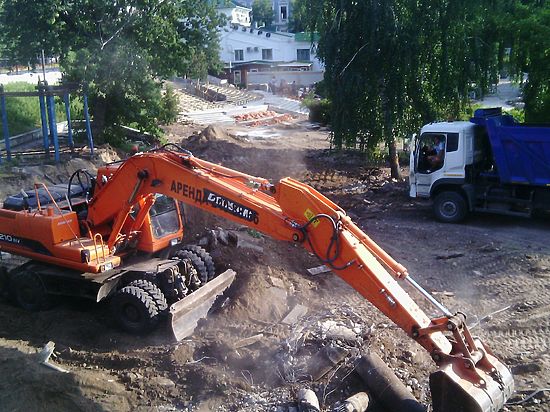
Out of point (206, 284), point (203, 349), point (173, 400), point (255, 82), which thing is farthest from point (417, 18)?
point (255, 82)

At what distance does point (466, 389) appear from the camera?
17.1 feet

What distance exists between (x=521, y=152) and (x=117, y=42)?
38.7 ft

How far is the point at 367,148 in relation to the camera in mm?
18031

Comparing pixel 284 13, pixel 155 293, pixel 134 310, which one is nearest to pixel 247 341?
pixel 155 293

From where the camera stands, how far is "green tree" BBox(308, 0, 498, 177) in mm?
16047

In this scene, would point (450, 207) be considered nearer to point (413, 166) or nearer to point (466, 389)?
point (413, 166)

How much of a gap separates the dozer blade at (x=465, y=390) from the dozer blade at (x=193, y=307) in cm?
377

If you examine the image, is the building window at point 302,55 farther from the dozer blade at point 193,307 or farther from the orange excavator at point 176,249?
the dozer blade at point 193,307

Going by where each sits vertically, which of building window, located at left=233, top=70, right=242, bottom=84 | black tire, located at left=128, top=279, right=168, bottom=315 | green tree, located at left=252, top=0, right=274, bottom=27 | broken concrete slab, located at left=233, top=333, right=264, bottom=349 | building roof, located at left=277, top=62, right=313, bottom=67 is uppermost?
green tree, located at left=252, top=0, right=274, bottom=27

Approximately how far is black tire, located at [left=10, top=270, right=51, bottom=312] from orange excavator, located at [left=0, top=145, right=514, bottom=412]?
2 centimetres

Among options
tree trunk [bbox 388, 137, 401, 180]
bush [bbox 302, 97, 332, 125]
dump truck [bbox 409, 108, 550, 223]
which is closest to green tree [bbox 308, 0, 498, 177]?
tree trunk [bbox 388, 137, 401, 180]

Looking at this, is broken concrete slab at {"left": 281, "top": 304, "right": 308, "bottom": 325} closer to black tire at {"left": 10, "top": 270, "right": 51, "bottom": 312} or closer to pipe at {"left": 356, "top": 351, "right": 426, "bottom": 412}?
pipe at {"left": 356, "top": 351, "right": 426, "bottom": 412}

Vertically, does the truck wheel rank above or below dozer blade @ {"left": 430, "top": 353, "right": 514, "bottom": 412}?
below

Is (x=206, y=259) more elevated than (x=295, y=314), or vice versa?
(x=206, y=259)
